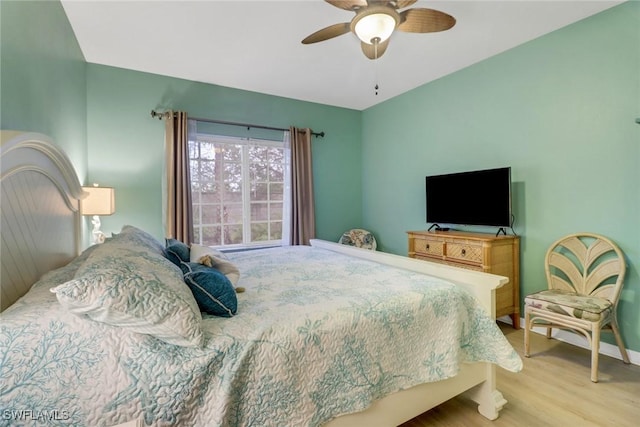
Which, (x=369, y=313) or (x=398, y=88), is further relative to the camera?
Result: (x=398, y=88)

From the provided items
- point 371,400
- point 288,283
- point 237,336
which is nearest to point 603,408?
point 371,400

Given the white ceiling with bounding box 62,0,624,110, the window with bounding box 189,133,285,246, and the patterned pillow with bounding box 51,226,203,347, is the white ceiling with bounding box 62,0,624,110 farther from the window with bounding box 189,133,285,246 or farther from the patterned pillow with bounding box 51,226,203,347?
the patterned pillow with bounding box 51,226,203,347

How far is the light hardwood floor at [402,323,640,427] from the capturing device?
1645 millimetres

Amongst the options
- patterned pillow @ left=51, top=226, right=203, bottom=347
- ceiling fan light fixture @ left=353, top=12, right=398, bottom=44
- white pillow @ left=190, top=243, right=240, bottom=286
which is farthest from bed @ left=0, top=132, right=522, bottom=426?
ceiling fan light fixture @ left=353, top=12, right=398, bottom=44

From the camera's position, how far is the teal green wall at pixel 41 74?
1.31m

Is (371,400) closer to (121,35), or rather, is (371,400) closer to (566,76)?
(566,76)

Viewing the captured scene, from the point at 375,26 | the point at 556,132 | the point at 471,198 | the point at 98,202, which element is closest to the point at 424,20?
the point at 375,26

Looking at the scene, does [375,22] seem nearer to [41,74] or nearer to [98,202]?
[41,74]

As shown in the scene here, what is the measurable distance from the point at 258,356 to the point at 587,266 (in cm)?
266

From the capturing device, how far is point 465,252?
292cm

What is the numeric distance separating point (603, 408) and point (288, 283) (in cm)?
196

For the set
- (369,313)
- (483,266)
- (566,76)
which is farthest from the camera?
(483,266)

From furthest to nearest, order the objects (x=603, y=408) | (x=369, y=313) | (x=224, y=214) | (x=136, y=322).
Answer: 1. (x=224, y=214)
2. (x=603, y=408)
3. (x=369, y=313)
4. (x=136, y=322)

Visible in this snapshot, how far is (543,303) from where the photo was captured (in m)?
2.24
